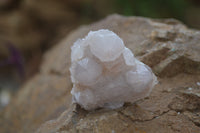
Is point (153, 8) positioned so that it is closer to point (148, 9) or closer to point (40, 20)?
point (148, 9)

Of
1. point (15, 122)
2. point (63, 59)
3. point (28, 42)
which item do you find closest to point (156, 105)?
point (63, 59)

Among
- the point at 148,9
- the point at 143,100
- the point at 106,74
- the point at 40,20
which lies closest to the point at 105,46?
the point at 106,74

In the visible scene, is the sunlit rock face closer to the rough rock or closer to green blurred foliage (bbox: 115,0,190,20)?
the rough rock

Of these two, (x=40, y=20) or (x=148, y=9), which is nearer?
(x=148, y=9)

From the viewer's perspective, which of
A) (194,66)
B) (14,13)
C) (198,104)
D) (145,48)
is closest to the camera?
(198,104)

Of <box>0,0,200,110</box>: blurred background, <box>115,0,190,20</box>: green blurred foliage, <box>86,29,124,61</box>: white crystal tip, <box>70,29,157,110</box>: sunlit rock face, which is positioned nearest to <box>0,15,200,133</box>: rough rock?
<box>70,29,157,110</box>: sunlit rock face

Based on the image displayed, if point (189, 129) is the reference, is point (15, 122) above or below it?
below

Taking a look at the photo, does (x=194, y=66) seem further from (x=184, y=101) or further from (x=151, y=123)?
(x=151, y=123)
